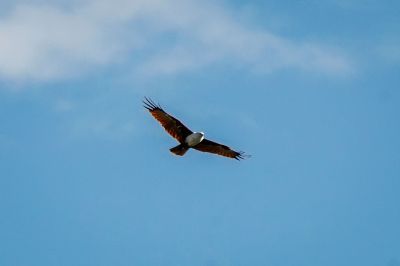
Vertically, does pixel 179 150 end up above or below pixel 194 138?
below

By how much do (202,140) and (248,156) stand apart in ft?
8.53

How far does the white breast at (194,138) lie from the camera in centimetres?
4350

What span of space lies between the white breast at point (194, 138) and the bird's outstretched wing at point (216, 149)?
60 centimetres

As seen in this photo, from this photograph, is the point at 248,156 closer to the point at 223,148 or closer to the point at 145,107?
the point at 223,148

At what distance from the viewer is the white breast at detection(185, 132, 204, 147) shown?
43.5m

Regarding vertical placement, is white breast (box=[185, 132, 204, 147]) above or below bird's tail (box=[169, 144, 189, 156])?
above

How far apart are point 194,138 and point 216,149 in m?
1.94

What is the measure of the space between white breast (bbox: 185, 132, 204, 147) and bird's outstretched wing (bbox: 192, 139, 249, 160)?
0.60 metres

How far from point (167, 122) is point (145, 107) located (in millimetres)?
1043

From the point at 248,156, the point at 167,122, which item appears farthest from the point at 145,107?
the point at 248,156

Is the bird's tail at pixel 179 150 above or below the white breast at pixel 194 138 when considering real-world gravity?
below

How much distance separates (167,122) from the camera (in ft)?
144

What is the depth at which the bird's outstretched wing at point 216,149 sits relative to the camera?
44.6 meters

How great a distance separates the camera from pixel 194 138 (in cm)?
4353
